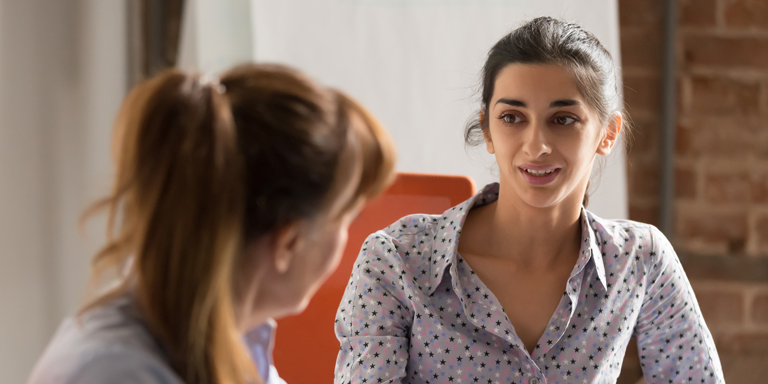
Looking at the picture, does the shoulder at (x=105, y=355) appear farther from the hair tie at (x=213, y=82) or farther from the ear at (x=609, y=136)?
the ear at (x=609, y=136)

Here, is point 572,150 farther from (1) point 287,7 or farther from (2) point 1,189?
(2) point 1,189

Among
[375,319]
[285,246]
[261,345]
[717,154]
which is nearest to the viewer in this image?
[285,246]

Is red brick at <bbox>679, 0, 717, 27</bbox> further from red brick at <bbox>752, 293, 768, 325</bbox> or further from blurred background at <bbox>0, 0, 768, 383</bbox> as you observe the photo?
→ red brick at <bbox>752, 293, 768, 325</bbox>

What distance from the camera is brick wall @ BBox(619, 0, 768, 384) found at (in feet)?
5.70

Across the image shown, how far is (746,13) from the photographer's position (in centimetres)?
174

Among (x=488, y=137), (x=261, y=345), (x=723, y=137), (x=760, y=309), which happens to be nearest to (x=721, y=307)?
(x=760, y=309)

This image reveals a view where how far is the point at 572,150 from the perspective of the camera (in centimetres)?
102

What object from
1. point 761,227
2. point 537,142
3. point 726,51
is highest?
→ point 726,51

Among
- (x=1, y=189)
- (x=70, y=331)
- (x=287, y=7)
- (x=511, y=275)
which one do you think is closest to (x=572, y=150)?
(x=511, y=275)

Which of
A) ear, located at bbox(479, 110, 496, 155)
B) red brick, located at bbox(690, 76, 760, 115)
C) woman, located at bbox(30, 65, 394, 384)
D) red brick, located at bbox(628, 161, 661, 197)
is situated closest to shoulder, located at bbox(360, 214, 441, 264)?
ear, located at bbox(479, 110, 496, 155)

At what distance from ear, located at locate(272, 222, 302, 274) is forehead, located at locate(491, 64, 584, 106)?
52 centimetres

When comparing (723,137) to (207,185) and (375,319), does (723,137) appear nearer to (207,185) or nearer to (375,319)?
(375,319)

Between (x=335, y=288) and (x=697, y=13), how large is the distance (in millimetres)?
1209

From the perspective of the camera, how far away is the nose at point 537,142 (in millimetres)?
997
